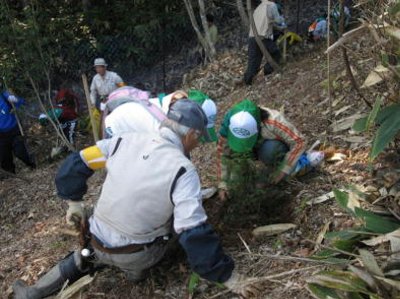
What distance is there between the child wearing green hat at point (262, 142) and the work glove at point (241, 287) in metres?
0.88

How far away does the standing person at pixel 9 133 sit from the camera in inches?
320

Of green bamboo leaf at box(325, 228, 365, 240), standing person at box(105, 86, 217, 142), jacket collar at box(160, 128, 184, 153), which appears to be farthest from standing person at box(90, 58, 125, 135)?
Result: green bamboo leaf at box(325, 228, 365, 240)

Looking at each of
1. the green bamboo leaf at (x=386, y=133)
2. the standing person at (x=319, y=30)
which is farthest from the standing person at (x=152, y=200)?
the standing person at (x=319, y=30)

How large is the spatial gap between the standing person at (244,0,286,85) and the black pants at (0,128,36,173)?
403cm

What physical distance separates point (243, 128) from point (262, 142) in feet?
1.07

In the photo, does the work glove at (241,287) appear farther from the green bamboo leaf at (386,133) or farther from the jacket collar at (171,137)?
the green bamboo leaf at (386,133)

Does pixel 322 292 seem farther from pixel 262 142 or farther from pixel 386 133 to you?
pixel 262 142

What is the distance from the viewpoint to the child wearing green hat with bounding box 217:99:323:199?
3688 millimetres

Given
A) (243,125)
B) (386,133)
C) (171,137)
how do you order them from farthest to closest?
(243,125) → (171,137) → (386,133)

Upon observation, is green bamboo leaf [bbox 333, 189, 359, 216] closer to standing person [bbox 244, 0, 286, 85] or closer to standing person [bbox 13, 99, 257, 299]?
standing person [bbox 13, 99, 257, 299]

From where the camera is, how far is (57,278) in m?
3.54

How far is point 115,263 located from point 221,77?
Result: 6979 mm

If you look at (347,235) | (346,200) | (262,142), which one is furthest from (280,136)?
(347,235)

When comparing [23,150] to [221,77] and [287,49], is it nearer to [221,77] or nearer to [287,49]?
[221,77]
